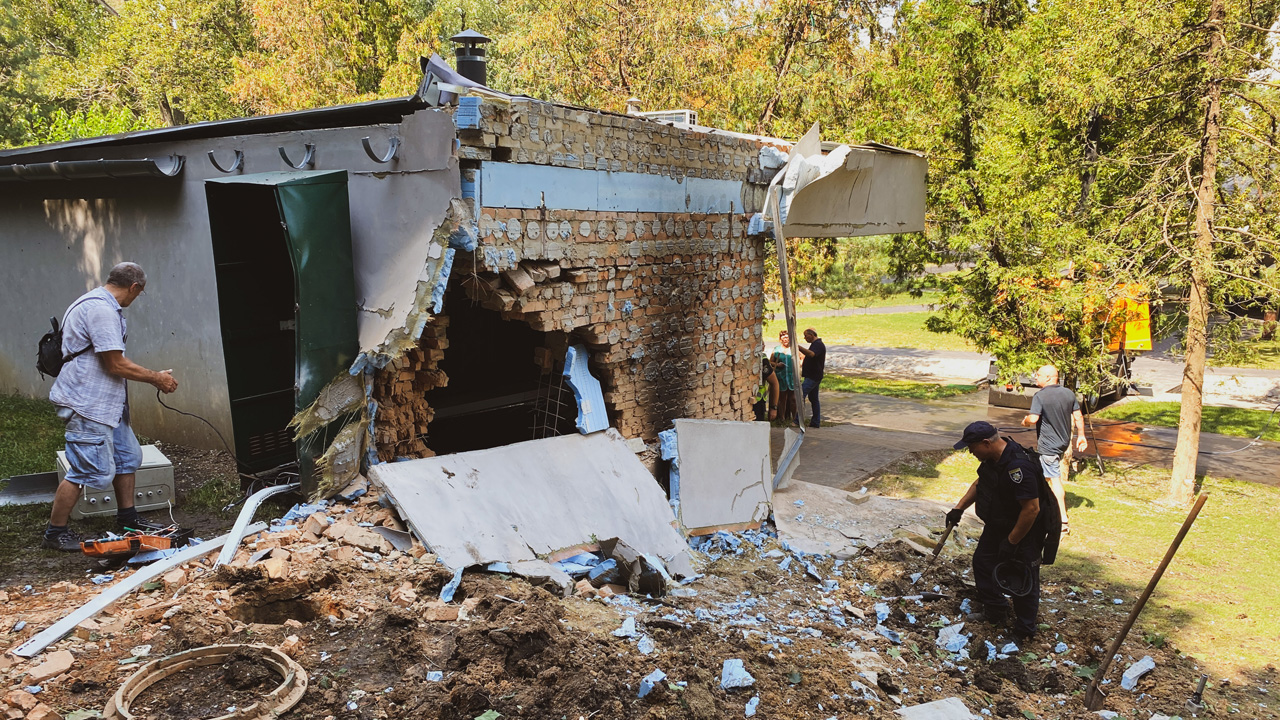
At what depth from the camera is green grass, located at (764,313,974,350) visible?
2475 centimetres

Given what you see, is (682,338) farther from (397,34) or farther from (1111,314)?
(397,34)

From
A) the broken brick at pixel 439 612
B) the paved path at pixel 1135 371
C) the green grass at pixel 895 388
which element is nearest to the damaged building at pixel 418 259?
the broken brick at pixel 439 612

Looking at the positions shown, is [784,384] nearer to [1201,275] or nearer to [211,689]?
[1201,275]

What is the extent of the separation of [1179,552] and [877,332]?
19.4 m

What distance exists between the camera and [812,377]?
13.0 m

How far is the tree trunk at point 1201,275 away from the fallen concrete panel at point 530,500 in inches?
254

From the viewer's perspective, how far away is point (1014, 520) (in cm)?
572

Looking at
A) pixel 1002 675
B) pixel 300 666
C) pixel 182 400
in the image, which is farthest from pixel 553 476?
pixel 182 400

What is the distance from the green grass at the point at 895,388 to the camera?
17.4 metres

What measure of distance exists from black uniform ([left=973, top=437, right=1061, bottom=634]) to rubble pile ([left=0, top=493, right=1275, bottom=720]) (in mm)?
270

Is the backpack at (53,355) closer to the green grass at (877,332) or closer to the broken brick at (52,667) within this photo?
A: the broken brick at (52,667)

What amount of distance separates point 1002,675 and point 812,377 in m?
7.89

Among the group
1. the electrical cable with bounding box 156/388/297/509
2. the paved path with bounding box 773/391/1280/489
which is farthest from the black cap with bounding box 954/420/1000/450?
the electrical cable with bounding box 156/388/297/509

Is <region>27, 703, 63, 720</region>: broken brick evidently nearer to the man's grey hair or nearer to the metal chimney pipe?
the man's grey hair
